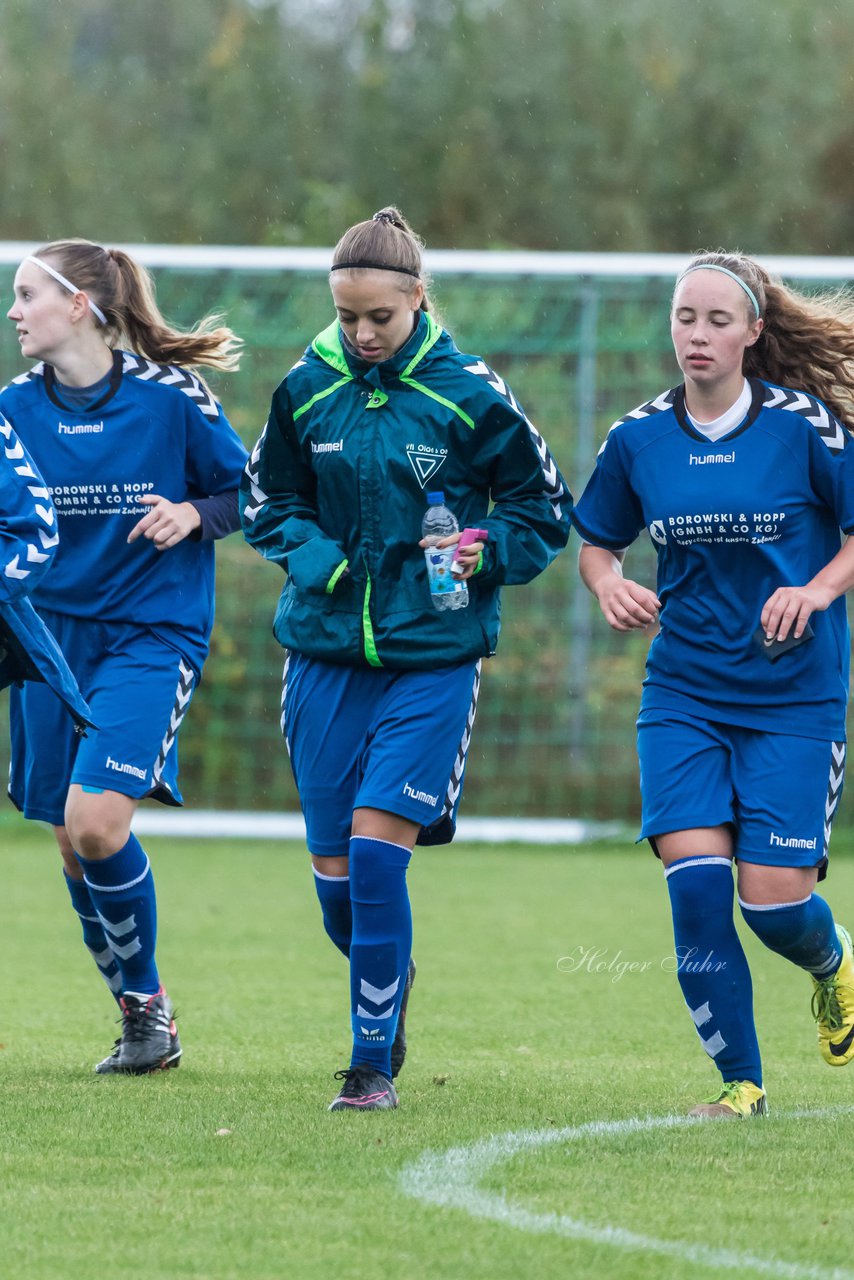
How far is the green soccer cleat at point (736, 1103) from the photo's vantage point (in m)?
4.69

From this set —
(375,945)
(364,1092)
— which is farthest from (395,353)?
(364,1092)

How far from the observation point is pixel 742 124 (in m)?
23.8

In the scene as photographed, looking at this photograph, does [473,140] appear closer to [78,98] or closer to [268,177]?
[268,177]

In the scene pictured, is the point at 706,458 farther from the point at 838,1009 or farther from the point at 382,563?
the point at 838,1009

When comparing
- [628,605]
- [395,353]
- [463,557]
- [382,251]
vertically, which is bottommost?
[628,605]

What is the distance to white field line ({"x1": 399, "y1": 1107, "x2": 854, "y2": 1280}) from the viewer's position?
133 inches

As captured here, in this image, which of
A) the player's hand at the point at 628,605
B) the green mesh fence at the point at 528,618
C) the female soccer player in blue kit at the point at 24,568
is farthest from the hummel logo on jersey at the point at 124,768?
the green mesh fence at the point at 528,618

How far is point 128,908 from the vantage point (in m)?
5.48

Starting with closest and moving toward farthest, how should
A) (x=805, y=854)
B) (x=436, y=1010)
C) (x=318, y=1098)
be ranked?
(x=805, y=854) < (x=318, y=1098) < (x=436, y=1010)

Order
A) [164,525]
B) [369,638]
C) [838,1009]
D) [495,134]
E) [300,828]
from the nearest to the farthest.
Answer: [369,638] → [838,1009] → [164,525] → [300,828] → [495,134]

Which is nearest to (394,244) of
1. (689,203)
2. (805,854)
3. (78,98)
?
(805,854)

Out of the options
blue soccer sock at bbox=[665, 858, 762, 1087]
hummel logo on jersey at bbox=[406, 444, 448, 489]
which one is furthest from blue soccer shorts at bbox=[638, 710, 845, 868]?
hummel logo on jersey at bbox=[406, 444, 448, 489]

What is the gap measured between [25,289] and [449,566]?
1.65 m

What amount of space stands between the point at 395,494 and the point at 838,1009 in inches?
67.7
